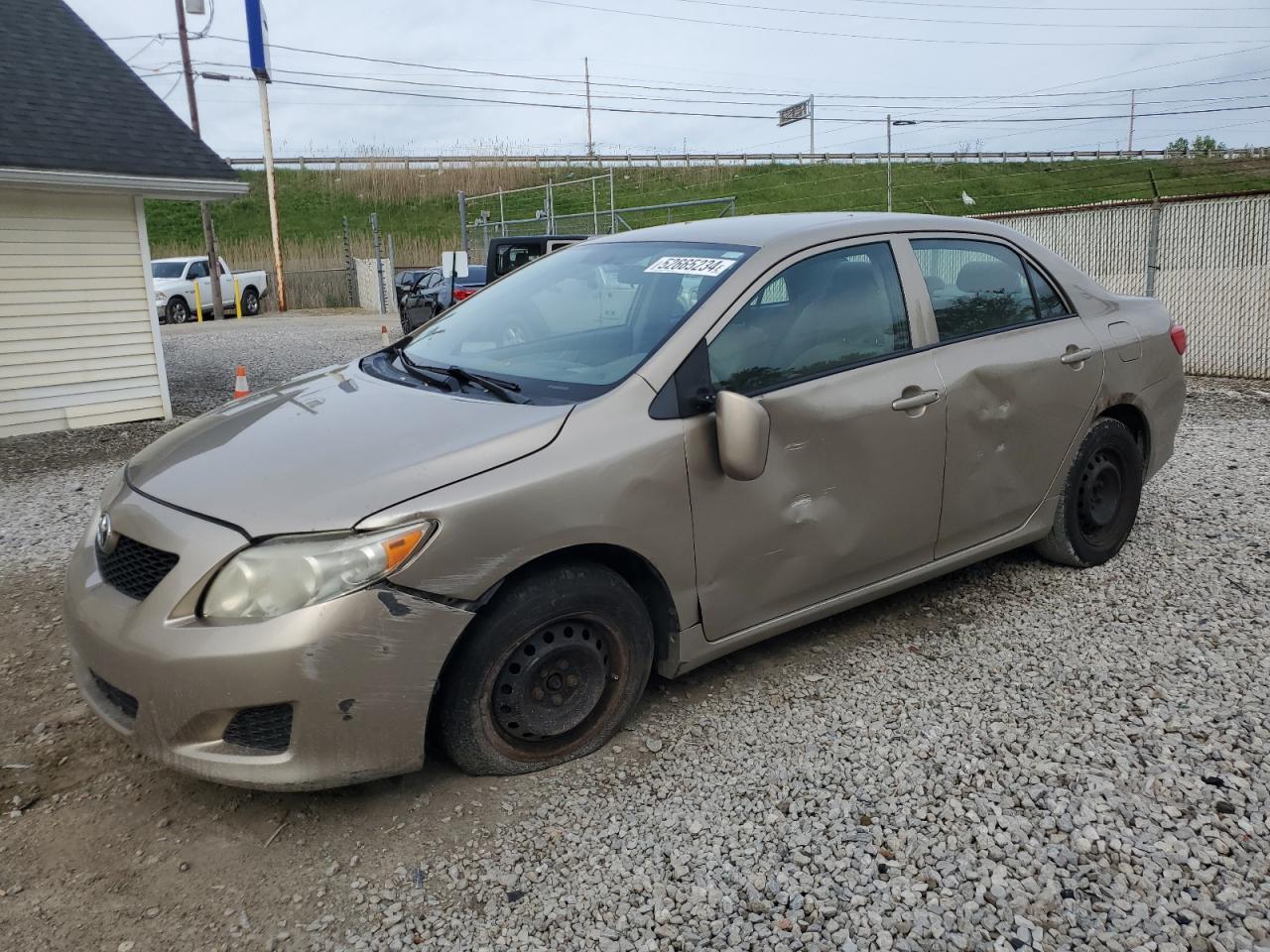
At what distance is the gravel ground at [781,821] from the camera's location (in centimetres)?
246

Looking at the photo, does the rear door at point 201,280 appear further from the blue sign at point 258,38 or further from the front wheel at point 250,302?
the blue sign at point 258,38

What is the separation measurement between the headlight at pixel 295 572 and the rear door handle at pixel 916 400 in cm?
199

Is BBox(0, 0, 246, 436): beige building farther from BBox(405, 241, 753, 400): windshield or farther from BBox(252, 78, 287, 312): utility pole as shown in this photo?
BBox(252, 78, 287, 312): utility pole

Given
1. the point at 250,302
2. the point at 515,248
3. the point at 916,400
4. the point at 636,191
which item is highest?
the point at 636,191

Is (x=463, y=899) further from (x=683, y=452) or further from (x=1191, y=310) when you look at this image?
(x=1191, y=310)

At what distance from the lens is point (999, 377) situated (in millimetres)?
4004

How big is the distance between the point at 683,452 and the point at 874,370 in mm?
964

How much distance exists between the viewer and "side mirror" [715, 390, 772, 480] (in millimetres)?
3051

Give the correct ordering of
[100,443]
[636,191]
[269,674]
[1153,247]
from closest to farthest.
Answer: [269,674] < [100,443] < [1153,247] < [636,191]

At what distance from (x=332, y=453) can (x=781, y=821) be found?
170 centimetres

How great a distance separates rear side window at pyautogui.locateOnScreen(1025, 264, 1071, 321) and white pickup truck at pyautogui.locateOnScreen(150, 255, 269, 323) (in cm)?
2526

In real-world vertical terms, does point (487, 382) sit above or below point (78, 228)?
below

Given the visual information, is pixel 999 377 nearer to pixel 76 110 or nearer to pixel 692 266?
pixel 692 266

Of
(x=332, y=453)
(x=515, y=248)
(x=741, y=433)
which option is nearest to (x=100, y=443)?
(x=515, y=248)
